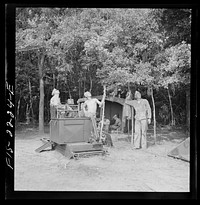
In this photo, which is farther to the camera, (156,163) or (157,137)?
(157,137)

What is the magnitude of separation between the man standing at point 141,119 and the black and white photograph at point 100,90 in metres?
0.02

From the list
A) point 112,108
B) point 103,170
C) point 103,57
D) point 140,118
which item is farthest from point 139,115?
point 103,170

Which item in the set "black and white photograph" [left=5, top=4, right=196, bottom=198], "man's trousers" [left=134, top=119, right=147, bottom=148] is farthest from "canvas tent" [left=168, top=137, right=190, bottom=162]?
"man's trousers" [left=134, top=119, right=147, bottom=148]

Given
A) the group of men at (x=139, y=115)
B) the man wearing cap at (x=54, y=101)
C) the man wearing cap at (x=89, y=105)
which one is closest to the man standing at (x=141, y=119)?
the group of men at (x=139, y=115)

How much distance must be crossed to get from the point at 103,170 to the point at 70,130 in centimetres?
107

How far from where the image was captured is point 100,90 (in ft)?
17.2

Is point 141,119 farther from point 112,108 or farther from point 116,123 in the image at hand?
point 112,108

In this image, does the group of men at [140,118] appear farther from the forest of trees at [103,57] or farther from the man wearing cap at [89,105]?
the man wearing cap at [89,105]

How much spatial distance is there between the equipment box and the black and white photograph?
2 centimetres
